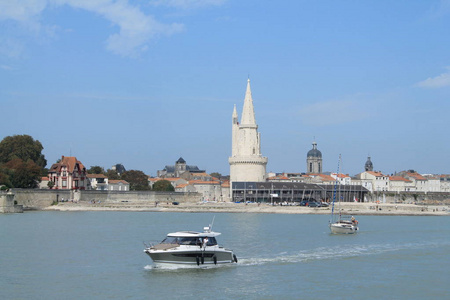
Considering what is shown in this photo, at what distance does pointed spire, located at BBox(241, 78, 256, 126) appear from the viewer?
114 meters

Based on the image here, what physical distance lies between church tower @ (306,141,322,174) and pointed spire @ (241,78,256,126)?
72.3 metres

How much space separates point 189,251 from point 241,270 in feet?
7.93

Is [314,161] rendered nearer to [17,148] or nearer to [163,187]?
[163,187]

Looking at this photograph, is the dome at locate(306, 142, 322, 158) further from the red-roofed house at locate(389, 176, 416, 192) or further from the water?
the water

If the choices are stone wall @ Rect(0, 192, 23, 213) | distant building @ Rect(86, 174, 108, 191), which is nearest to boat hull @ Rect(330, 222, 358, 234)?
stone wall @ Rect(0, 192, 23, 213)

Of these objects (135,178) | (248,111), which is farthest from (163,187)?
(248,111)

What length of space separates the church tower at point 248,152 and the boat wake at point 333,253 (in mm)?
72699

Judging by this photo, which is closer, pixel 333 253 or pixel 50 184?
pixel 333 253

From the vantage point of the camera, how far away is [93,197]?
3612 inches

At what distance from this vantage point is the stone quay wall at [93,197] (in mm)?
82438

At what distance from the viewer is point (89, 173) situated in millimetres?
121062

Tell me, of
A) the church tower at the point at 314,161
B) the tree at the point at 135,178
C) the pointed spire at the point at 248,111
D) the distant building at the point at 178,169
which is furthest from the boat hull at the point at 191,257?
the church tower at the point at 314,161

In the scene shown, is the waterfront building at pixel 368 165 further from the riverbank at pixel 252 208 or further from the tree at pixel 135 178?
the riverbank at pixel 252 208

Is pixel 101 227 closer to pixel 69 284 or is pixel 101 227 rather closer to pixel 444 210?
pixel 69 284
